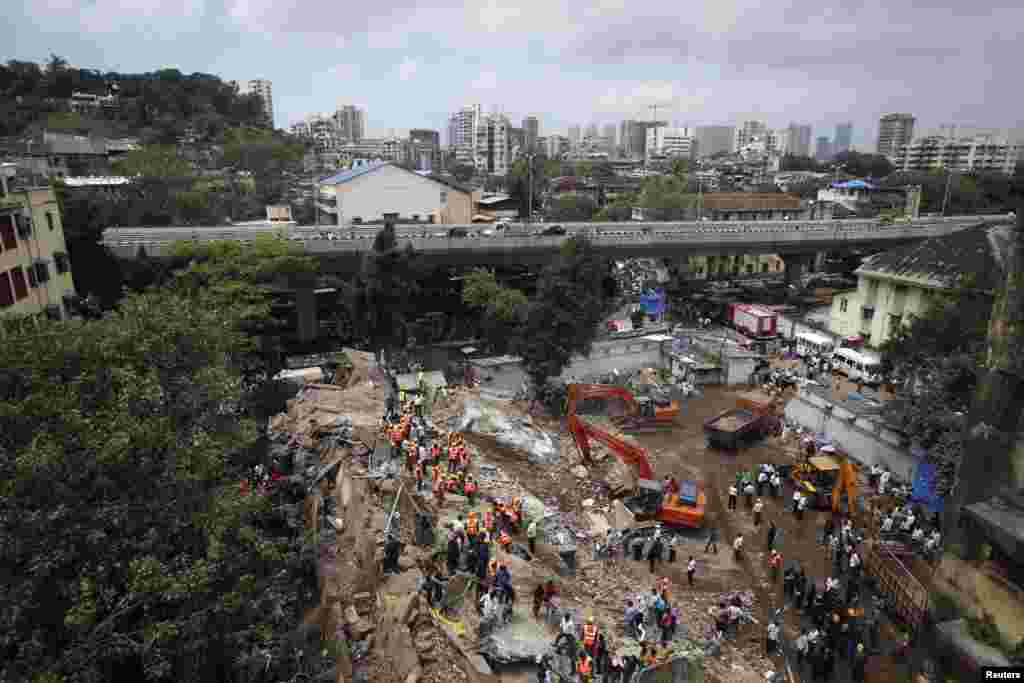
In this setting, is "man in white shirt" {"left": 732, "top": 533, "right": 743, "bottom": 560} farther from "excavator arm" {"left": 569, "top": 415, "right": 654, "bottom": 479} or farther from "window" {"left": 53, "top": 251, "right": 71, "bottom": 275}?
"window" {"left": 53, "top": 251, "right": 71, "bottom": 275}

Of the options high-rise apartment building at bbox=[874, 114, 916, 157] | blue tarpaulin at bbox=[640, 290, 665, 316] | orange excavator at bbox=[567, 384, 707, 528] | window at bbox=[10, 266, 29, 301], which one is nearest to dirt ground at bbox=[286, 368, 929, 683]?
orange excavator at bbox=[567, 384, 707, 528]

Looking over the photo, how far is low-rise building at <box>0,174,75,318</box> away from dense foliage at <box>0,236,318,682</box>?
52.7 ft

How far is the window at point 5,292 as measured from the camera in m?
24.4

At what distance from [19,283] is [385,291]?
627 inches

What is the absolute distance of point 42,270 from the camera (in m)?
28.1

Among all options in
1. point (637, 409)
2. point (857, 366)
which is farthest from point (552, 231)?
point (857, 366)

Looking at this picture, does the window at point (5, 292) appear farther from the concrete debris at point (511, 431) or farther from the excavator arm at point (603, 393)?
the excavator arm at point (603, 393)

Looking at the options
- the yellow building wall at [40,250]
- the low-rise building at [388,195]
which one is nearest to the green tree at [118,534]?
the yellow building wall at [40,250]

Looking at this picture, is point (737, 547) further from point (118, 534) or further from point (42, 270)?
point (42, 270)

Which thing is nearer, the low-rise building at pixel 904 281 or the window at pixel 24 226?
the window at pixel 24 226

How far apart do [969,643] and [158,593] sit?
31.3 ft

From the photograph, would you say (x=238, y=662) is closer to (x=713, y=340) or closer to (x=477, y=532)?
(x=477, y=532)

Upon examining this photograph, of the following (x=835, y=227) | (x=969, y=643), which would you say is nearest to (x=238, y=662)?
(x=969, y=643)

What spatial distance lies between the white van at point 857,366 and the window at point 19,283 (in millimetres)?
39408
